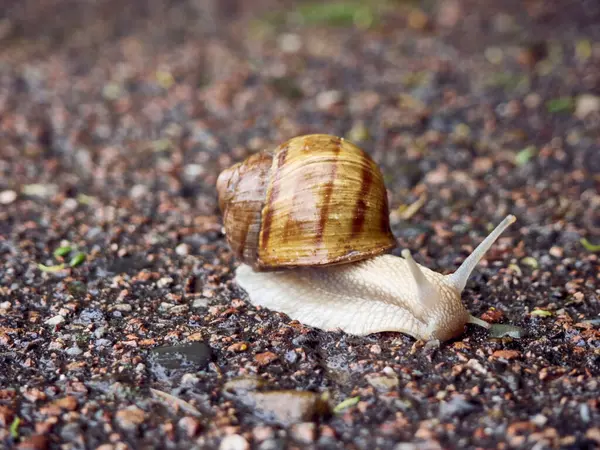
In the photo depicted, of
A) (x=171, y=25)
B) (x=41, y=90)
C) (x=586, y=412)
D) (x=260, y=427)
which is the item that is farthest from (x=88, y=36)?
(x=586, y=412)

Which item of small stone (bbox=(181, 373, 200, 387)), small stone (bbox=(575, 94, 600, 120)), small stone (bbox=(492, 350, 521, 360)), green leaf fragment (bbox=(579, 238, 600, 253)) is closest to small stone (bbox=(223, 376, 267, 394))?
small stone (bbox=(181, 373, 200, 387))

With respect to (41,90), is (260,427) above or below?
below

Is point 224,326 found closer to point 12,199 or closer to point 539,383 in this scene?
point 539,383

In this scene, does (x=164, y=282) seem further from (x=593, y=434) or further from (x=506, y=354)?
(x=593, y=434)

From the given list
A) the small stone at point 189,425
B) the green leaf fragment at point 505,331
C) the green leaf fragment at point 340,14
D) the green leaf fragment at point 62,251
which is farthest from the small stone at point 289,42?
the small stone at point 189,425

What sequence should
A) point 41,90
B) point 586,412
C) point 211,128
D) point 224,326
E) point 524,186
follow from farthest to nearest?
point 41,90 < point 211,128 < point 524,186 < point 224,326 < point 586,412
